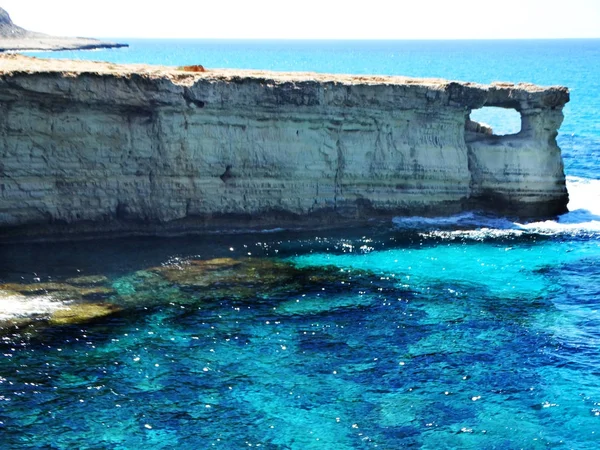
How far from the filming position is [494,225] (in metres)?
30.5

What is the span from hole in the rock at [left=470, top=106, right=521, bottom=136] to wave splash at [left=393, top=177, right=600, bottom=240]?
805 inches

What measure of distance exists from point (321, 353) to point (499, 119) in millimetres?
43000

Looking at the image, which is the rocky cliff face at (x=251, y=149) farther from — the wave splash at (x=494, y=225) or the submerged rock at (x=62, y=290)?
the submerged rock at (x=62, y=290)

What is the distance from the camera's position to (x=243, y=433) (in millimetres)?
16797

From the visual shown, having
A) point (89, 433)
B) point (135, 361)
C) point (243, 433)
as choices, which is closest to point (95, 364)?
point (135, 361)

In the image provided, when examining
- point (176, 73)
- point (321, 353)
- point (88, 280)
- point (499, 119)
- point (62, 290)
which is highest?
point (176, 73)

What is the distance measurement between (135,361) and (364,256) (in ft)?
33.1

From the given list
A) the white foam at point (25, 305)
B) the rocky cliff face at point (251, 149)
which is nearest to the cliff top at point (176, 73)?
the rocky cliff face at point (251, 149)

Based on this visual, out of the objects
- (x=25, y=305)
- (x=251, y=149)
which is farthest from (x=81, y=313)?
(x=251, y=149)

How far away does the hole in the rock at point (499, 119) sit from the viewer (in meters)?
53.3

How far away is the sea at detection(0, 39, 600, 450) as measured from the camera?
1702 centimetres

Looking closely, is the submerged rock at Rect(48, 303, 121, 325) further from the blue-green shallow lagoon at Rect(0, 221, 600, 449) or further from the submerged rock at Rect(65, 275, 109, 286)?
the submerged rock at Rect(65, 275, 109, 286)
